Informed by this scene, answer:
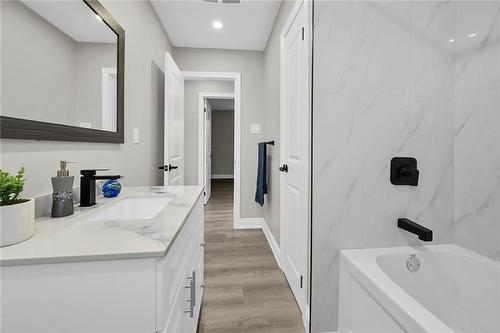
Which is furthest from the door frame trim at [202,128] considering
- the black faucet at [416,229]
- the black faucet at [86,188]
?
the black faucet at [416,229]

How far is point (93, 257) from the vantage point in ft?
2.02

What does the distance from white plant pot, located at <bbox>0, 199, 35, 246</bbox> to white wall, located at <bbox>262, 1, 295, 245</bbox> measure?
1.93m

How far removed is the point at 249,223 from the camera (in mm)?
3377

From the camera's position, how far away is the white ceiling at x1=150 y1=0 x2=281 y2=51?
2.37 metres

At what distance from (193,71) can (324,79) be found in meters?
2.38

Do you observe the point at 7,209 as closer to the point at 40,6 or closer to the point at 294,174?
the point at 40,6

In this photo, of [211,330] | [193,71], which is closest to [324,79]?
[211,330]

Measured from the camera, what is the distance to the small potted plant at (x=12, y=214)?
648 mm

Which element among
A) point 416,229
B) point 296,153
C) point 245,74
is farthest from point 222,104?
point 416,229

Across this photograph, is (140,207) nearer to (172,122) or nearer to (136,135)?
(136,135)

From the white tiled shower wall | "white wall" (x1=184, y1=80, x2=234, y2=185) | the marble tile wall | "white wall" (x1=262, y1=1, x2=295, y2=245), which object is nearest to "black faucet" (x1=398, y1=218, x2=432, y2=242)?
the white tiled shower wall

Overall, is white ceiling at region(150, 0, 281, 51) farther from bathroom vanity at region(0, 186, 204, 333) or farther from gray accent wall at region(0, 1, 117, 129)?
bathroom vanity at region(0, 186, 204, 333)

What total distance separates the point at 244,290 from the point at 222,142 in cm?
703

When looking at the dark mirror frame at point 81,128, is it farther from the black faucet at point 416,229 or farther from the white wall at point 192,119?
the white wall at point 192,119
